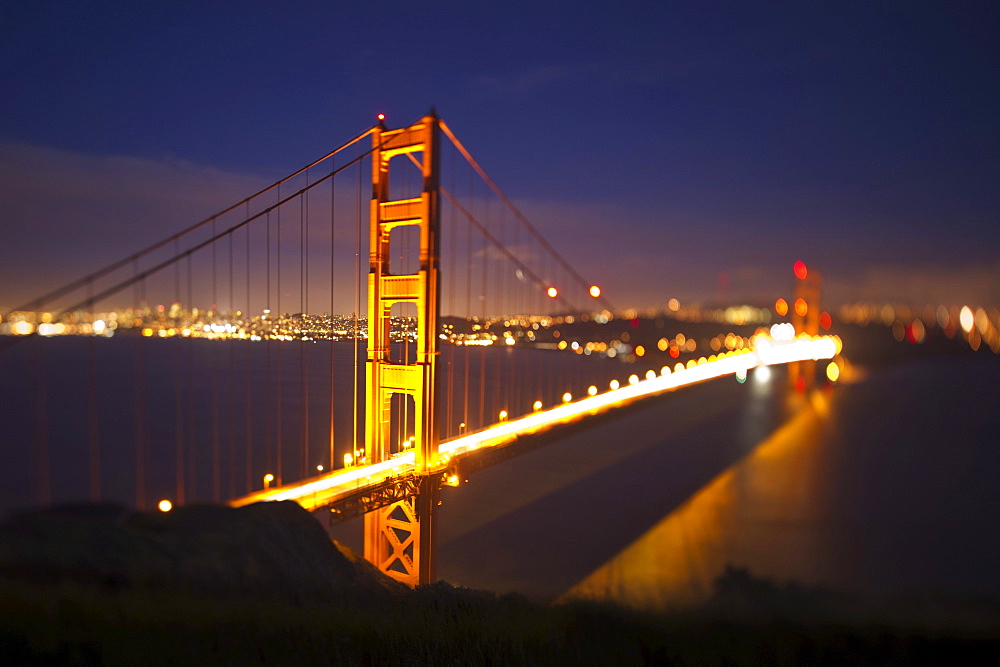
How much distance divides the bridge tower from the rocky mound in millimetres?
3643

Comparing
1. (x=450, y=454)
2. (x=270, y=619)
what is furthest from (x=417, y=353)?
(x=270, y=619)

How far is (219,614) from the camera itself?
3992mm

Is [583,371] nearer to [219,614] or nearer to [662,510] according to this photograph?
[662,510]

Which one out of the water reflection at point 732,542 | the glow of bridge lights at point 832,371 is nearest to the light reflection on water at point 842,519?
the water reflection at point 732,542

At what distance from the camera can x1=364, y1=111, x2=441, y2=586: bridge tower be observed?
11172 millimetres

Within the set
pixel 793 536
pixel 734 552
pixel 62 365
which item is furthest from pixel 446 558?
pixel 62 365

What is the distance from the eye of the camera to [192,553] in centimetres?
532

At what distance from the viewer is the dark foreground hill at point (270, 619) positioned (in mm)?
3412

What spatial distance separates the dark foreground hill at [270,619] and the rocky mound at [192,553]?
1 centimetres

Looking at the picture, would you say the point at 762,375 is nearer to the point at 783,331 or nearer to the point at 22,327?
the point at 783,331

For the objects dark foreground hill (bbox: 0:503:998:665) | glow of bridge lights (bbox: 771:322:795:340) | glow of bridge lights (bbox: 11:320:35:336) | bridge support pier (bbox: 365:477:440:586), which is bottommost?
bridge support pier (bbox: 365:477:440:586)

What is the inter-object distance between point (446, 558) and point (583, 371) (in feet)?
153

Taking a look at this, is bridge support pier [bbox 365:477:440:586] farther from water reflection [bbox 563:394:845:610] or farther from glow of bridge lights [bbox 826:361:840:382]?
glow of bridge lights [bbox 826:361:840:382]

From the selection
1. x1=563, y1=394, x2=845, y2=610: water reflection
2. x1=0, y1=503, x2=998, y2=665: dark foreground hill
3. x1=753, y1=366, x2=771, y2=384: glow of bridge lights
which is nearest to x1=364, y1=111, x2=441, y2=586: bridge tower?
x1=563, y1=394, x2=845, y2=610: water reflection
